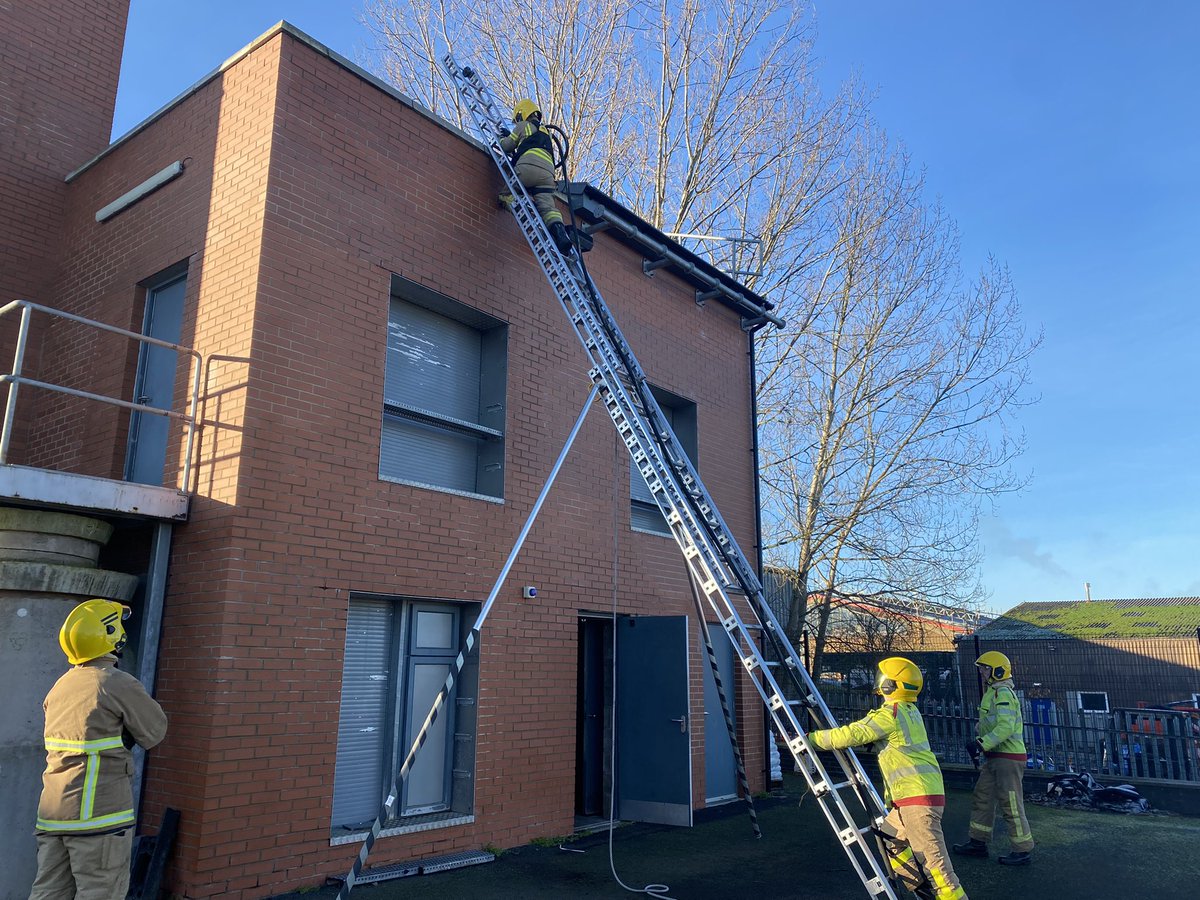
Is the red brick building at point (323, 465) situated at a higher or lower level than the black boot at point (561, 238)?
Answer: lower

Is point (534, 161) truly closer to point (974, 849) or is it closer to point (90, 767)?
point (90, 767)

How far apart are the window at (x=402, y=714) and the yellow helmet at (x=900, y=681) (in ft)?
11.1

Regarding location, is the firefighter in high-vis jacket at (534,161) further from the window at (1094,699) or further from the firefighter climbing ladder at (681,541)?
the window at (1094,699)

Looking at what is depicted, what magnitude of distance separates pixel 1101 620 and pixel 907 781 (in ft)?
83.7

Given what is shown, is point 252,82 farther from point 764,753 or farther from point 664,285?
point 764,753

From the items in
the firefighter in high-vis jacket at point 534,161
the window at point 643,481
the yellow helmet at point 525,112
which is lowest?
the window at point 643,481

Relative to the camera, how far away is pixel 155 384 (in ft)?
25.4

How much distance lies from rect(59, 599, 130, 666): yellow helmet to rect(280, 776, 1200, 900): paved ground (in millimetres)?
2491

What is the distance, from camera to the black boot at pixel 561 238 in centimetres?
803

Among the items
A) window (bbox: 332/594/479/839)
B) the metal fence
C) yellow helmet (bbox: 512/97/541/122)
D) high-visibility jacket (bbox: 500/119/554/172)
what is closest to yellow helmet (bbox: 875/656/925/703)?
window (bbox: 332/594/479/839)

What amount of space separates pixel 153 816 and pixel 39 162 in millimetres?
7331

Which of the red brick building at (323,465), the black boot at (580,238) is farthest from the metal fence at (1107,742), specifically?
the black boot at (580,238)

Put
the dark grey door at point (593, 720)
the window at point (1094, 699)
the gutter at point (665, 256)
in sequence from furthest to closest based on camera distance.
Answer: the window at point (1094, 699) → the gutter at point (665, 256) → the dark grey door at point (593, 720)

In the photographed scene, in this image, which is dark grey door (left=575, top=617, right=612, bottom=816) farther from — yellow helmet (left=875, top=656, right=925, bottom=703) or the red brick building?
yellow helmet (left=875, top=656, right=925, bottom=703)
